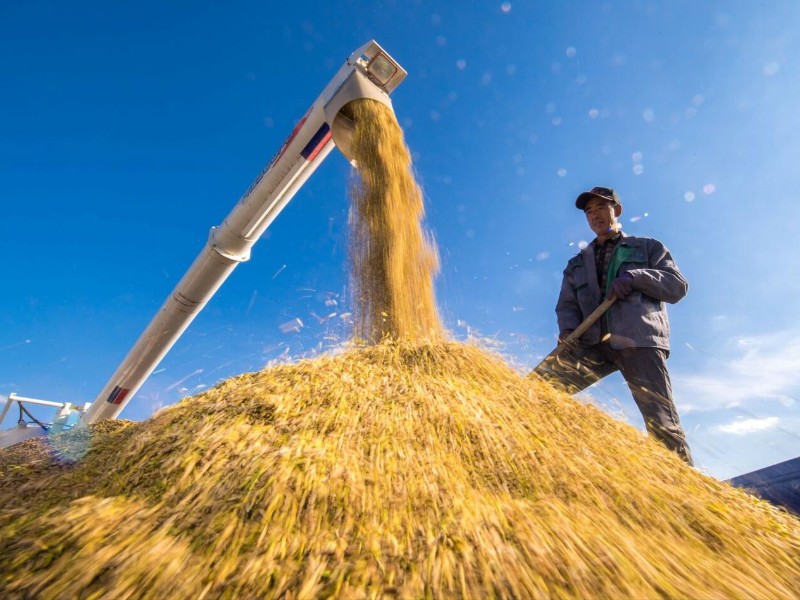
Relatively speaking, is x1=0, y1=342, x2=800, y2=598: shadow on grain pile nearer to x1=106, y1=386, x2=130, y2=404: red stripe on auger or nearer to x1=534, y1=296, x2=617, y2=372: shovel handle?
x1=534, y1=296, x2=617, y2=372: shovel handle

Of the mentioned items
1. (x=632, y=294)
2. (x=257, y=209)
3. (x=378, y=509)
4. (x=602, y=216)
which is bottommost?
(x=378, y=509)

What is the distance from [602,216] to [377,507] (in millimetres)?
3453

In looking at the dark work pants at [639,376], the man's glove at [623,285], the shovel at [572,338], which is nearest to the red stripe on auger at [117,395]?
the shovel at [572,338]

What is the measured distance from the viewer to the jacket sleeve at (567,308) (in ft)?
12.8

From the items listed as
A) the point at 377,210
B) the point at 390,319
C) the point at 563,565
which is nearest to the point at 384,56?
the point at 377,210

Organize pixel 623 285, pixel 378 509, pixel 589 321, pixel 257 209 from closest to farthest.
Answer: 1. pixel 378 509
2. pixel 623 285
3. pixel 589 321
4. pixel 257 209

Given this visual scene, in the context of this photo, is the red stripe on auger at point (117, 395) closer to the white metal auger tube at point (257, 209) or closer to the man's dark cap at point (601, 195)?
the white metal auger tube at point (257, 209)

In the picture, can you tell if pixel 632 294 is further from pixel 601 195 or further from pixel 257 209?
pixel 257 209

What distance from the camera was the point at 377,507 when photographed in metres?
1.41

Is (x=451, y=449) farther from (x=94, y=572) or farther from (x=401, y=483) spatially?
(x=94, y=572)

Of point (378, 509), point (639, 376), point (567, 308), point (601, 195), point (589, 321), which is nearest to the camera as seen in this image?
point (378, 509)

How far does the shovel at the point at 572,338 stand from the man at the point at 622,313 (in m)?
0.04

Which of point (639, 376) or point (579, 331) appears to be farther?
point (579, 331)

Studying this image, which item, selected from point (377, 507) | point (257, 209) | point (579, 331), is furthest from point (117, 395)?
point (579, 331)
